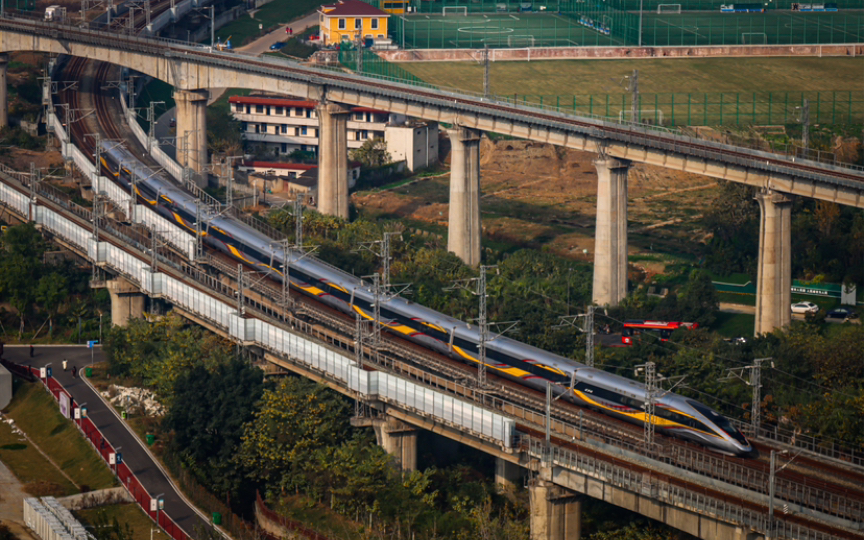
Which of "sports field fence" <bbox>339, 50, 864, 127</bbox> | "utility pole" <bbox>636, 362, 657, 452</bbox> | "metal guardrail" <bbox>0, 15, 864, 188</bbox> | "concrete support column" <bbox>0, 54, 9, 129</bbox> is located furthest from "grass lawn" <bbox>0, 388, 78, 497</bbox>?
A: "sports field fence" <bbox>339, 50, 864, 127</bbox>

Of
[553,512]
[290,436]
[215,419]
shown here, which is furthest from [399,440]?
[553,512]

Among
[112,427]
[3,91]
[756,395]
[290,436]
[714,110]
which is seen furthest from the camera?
[714,110]

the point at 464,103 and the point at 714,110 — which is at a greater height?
the point at 464,103

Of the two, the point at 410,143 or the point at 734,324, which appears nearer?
the point at 734,324

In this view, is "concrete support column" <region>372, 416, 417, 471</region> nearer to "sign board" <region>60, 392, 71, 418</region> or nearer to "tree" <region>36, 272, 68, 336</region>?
"sign board" <region>60, 392, 71, 418</region>

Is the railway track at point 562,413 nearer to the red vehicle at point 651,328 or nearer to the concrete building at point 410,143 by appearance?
the red vehicle at point 651,328

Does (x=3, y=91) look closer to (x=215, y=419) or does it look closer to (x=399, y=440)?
(x=215, y=419)
